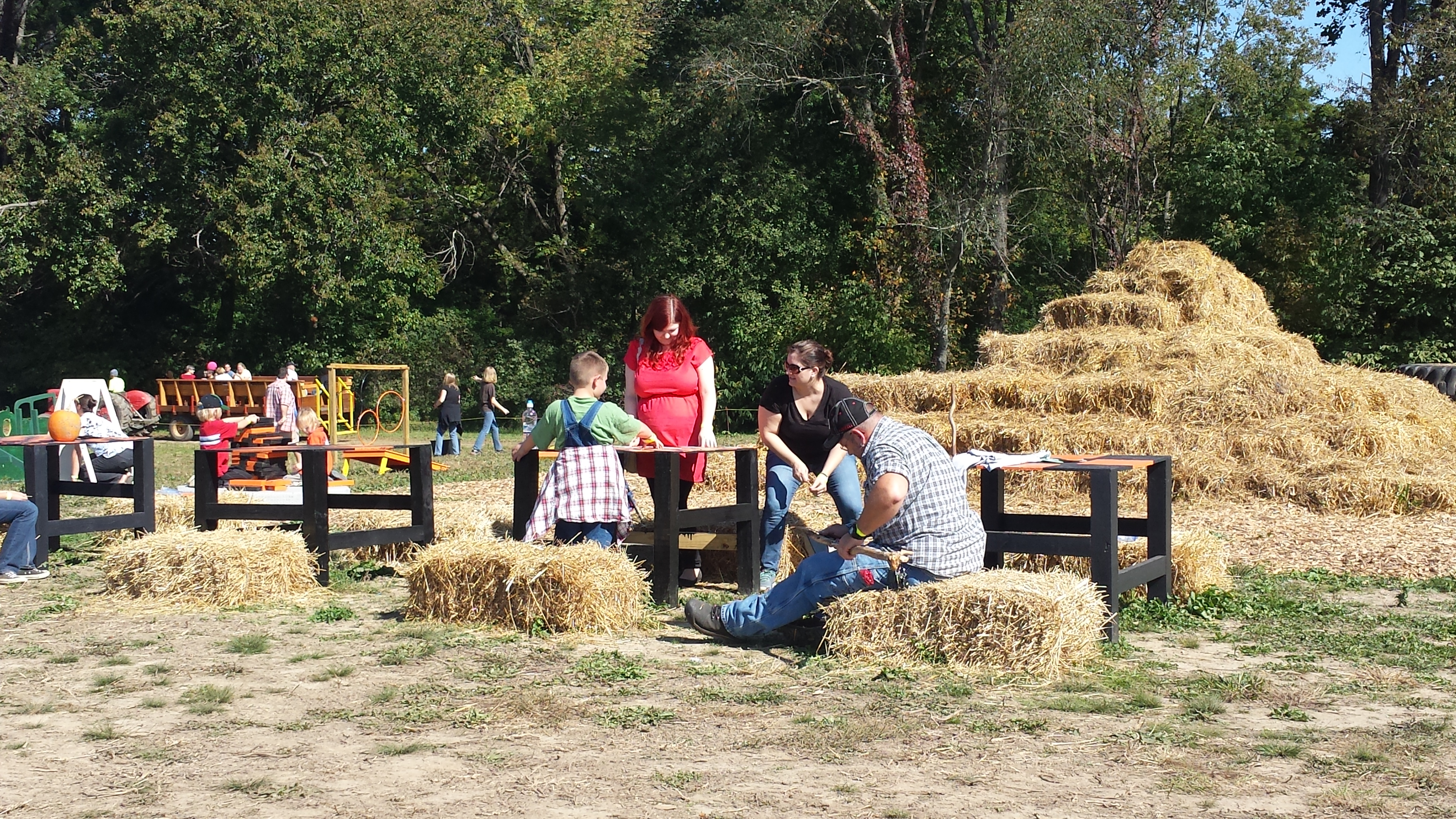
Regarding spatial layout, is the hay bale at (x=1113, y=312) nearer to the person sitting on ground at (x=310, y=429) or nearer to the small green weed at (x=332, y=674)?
the person sitting on ground at (x=310, y=429)

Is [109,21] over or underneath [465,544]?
over

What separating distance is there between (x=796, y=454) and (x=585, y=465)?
1.26 m

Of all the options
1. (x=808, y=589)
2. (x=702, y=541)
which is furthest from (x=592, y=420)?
(x=808, y=589)

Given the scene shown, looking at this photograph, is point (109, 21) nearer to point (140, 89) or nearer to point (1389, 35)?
point (140, 89)

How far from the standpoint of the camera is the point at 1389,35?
24312 mm

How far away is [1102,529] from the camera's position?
262 inches

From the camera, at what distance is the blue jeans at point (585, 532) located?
7.38 metres

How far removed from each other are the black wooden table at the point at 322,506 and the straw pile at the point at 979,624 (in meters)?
3.72

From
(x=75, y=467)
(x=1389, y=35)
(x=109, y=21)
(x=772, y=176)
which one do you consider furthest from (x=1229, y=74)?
(x=109, y=21)

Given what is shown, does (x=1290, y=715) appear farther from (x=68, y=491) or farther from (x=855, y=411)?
(x=68, y=491)

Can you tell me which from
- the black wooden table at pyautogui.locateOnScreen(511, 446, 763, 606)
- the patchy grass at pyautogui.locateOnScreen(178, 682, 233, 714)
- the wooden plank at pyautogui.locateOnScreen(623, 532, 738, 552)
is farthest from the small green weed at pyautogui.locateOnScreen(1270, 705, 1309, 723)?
the patchy grass at pyautogui.locateOnScreen(178, 682, 233, 714)

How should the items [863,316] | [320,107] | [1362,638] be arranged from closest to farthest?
[1362,638]
[863,316]
[320,107]

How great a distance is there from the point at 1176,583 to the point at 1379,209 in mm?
18959

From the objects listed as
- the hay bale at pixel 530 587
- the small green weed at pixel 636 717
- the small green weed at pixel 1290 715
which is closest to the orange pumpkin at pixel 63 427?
the hay bale at pixel 530 587
